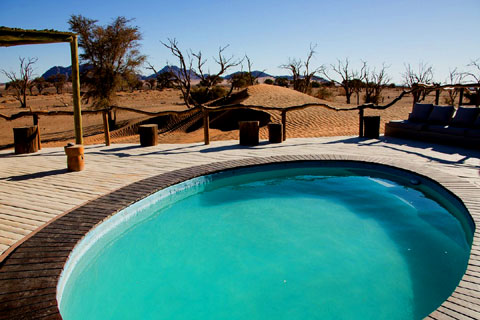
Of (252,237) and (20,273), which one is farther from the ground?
(20,273)

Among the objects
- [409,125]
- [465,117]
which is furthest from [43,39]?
[465,117]

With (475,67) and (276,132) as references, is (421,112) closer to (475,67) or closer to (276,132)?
(276,132)

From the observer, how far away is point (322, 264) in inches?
162

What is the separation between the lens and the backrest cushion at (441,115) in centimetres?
829

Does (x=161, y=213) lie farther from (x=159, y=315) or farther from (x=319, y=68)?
(x=319, y=68)

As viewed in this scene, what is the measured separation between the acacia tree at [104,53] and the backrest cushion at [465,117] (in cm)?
1864

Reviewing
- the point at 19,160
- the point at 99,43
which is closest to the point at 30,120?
the point at 99,43

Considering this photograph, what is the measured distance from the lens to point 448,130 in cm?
780

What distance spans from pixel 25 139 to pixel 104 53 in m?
16.1

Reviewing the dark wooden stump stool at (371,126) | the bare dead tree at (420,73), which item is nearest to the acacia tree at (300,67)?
the bare dead tree at (420,73)

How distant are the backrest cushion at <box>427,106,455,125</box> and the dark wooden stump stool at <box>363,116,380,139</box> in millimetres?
1179

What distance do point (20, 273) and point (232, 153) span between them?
16.9ft

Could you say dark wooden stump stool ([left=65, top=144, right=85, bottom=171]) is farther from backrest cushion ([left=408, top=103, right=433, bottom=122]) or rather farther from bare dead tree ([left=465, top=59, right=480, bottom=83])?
bare dead tree ([left=465, top=59, right=480, bottom=83])

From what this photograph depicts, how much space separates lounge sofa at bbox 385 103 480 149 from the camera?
24.6ft
